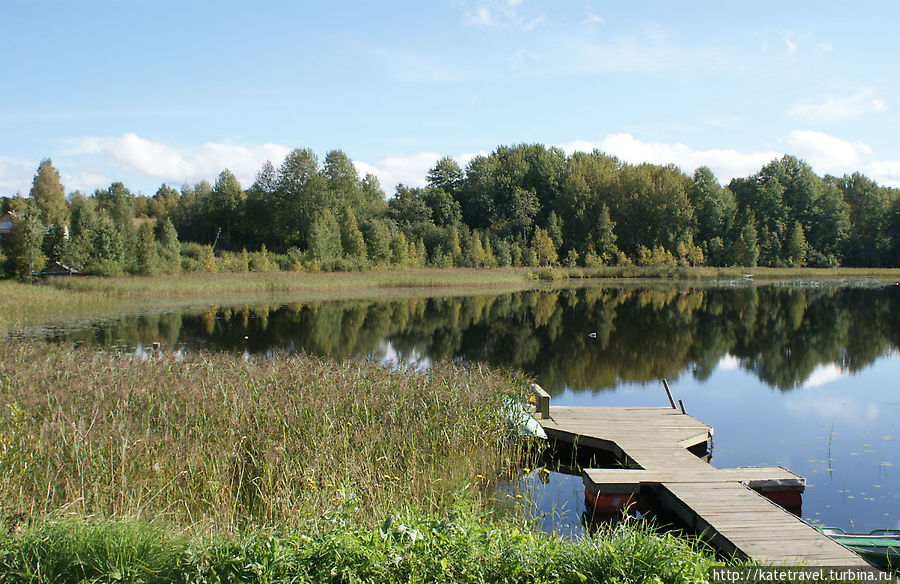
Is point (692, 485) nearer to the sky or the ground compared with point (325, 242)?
nearer to the ground

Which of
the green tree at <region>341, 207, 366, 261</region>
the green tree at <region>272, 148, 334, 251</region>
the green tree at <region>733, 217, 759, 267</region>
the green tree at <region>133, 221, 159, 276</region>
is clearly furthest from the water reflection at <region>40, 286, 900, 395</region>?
the green tree at <region>733, 217, 759, 267</region>

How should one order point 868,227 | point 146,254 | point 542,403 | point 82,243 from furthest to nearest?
point 868,227, point 82,243, point 146,254, point 542,403

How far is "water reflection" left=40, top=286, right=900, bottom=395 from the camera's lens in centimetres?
1564

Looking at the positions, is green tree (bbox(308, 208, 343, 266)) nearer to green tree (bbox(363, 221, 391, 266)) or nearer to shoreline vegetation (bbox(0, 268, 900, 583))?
green tree (bbox(363, 221, 391, 266))

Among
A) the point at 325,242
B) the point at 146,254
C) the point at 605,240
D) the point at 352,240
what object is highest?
the point at 605,240

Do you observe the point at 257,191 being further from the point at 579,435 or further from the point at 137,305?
the point at 579,435

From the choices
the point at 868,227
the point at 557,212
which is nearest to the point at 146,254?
the point at 557,212

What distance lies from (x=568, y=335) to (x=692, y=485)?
13902mm

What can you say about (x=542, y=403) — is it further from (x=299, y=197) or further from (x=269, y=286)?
(x=299, y=197)

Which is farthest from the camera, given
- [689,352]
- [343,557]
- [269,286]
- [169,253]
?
[169,253]

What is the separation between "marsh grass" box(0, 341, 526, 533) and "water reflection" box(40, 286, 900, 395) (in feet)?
8.17

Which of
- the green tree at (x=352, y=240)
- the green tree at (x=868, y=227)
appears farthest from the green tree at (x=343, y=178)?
the green tree at (x=868, y=227)

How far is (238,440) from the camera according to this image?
20.5 ft

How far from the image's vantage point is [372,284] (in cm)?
3950
